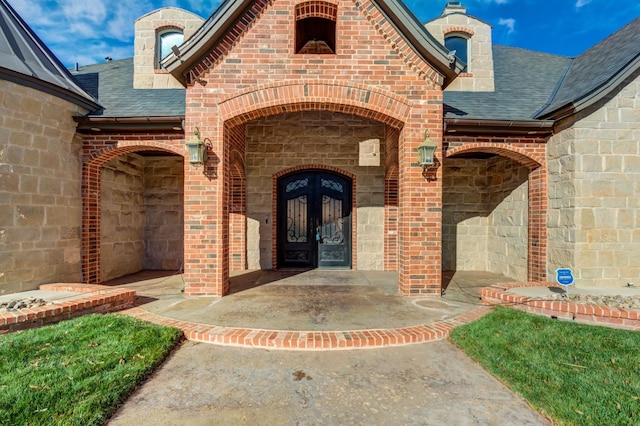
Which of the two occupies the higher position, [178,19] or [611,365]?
[178,19]

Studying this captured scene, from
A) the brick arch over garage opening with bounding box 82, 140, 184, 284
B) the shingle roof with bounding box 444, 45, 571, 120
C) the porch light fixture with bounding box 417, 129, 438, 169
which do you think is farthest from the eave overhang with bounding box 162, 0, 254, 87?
the shingle roof with bounding box 444, 45, 571, 120

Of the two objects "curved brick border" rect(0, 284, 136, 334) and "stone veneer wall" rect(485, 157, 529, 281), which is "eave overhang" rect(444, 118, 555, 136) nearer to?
"stone veneer wall" rect(485, 157, 529, 281)

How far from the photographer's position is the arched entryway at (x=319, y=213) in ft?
28.5

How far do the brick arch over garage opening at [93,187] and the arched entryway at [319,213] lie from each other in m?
3.36

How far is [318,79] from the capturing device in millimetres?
5598

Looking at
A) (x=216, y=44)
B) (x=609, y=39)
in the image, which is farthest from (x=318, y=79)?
(x=609, y=39)

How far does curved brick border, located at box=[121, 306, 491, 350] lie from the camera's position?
370 centimetres

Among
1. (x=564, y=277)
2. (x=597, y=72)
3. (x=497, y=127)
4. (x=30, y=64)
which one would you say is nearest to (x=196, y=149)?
(x=30, y=64)

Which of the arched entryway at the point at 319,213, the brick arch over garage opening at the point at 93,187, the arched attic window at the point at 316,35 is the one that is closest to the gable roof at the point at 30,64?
the brick arch over garage opening at the point at 93,187

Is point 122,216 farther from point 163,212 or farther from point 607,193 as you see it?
point 607,193

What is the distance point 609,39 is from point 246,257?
1066 cm

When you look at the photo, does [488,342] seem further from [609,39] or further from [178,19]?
[178,19]

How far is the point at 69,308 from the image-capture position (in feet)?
14.2

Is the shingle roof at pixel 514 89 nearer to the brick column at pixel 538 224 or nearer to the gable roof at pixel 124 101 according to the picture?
the brick column at pixel 538 224
